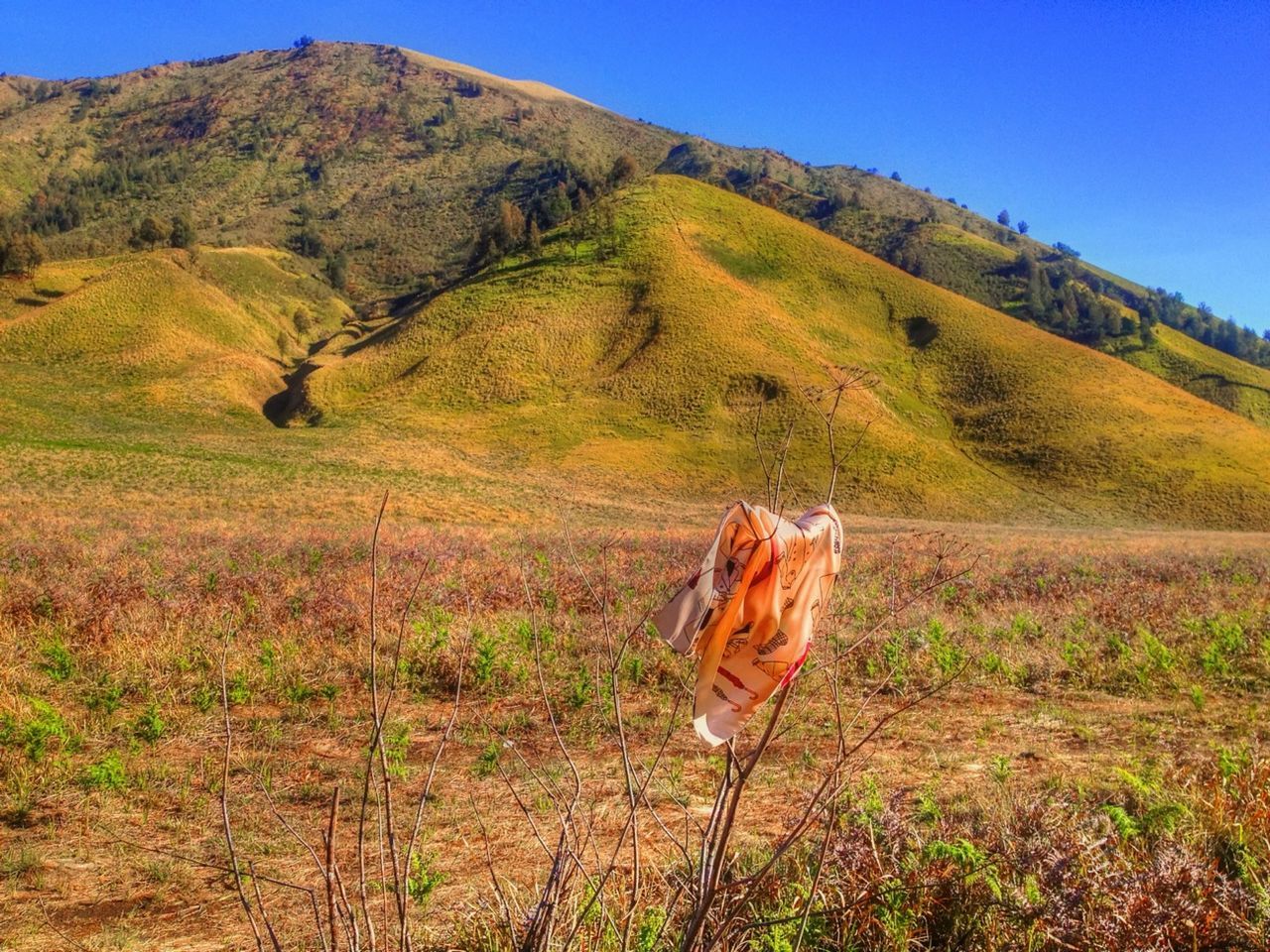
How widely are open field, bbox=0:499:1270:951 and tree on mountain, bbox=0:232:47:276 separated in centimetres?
6952

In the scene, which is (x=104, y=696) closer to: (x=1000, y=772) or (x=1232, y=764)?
(x=1000, y=772)

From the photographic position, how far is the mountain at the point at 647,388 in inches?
1747

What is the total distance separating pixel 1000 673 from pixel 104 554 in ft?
34.1

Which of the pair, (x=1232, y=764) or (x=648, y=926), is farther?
(x=1232, y=764)

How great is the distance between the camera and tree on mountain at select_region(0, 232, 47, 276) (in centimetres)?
6331

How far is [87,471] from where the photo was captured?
98.6 feet

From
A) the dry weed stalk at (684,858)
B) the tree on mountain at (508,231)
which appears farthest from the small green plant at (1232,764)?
the tree on mountain at (508,231)

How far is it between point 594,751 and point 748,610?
12.9 ft

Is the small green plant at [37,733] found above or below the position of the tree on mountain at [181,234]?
below

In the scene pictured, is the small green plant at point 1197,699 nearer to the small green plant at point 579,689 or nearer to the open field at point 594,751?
the open field at point 594,751

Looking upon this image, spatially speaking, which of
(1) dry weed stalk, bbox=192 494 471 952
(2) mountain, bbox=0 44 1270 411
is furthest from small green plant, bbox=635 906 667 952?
(2) mountain, bbox=0 44 1270 411

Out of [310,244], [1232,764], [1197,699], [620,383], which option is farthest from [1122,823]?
[310,244]

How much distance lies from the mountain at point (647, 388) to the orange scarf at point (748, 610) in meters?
33.0

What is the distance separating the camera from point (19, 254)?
209ft
